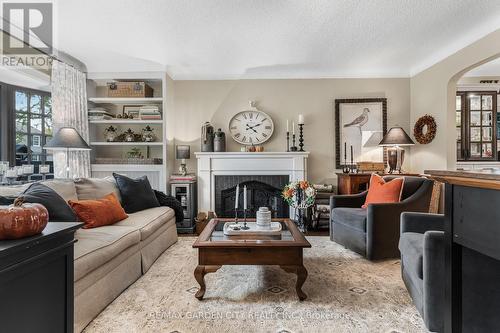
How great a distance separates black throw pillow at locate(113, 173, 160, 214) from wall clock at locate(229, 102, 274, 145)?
180cm

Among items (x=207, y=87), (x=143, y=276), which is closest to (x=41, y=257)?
(x=143, y=276)

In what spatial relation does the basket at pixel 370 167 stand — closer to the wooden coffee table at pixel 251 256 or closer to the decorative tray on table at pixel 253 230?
the decorative tray on table at pixel 253 230

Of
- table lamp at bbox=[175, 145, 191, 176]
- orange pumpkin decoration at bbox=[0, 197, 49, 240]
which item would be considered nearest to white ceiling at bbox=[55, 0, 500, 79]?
table lamp at bbox=[175, 145, 191, 176]

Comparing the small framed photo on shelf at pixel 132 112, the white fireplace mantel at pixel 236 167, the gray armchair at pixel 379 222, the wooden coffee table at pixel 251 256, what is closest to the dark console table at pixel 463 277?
the wooden coffee table at pixel 251 256

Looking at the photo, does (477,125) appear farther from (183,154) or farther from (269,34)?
(183,154)

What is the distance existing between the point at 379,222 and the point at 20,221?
9.36 ft

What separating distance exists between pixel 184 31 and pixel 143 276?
8.32 ft

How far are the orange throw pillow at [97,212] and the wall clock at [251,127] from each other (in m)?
2.39

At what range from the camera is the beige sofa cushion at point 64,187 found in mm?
2510

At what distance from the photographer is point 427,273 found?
66.3 inches

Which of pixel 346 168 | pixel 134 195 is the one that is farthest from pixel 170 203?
pixel 346 168

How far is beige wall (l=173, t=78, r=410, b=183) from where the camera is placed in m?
4.72

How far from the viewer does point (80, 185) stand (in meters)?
2.86

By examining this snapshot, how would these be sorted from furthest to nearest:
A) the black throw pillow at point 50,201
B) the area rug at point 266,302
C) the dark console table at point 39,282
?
the black throw pillow at point 50,201
the area rug at point 266,302
the dark console table at point 39,282
